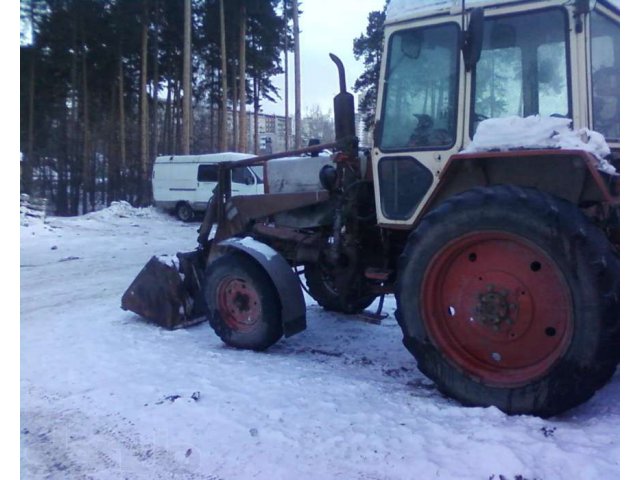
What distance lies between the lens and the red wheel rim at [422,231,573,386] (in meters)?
3.28

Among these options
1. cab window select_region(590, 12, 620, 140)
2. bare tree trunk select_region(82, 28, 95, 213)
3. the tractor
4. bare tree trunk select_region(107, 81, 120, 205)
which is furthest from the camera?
bare tree trunk select_region(107, 81, 120, 205)

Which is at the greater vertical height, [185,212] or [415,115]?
[185,212]

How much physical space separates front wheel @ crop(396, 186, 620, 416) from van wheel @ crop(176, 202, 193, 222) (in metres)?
18.3

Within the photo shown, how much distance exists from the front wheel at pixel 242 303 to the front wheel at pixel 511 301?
1.51 m

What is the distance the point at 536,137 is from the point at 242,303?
109 inches

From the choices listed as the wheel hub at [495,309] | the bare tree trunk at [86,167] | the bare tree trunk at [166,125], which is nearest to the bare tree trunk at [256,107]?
the bare tree trunk at [166,125]

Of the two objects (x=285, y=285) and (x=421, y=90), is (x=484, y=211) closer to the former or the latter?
(x=421, y=90)

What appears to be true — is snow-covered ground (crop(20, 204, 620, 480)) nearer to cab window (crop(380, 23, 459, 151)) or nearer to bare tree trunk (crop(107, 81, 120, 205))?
cab window (crop(380, 23, 459, 151))

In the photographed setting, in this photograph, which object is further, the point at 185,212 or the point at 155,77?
the point at 155,77

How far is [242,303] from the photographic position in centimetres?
504

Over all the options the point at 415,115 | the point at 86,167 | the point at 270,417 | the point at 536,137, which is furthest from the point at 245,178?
the point at 536,137

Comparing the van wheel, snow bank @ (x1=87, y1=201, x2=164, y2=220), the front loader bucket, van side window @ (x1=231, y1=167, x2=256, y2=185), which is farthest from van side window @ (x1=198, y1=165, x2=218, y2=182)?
the front loader bucket

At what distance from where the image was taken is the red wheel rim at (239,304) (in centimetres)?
496
